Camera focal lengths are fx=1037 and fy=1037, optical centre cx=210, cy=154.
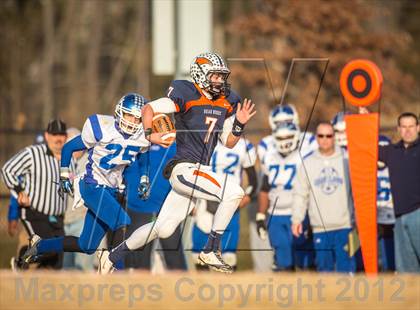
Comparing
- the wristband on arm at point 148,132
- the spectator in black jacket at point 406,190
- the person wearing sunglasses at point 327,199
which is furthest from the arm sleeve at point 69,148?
the spectator in black jacket at point 406,190

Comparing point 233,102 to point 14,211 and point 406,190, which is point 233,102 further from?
point 14,211

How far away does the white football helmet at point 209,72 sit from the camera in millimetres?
8758

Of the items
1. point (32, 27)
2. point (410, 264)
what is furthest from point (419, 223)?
point (32, 27)

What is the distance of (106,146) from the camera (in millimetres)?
9164

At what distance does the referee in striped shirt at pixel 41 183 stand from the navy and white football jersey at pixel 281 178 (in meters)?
2.42

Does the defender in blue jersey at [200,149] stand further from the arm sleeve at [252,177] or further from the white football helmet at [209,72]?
the arm sleeve at [252,177]

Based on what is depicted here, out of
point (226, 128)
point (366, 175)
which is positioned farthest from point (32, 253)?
point (366, 175)

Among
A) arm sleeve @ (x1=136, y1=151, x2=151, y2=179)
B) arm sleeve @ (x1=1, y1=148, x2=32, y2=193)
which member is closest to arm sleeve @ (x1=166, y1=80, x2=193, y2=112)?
arm sleeve @ (x1=136, y1=151, x2=151, y2=179)

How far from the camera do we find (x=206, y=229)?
12.4 m

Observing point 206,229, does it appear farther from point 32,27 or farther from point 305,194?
point 32,27

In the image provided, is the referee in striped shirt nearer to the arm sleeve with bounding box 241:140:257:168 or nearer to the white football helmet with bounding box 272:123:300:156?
the arm sleeve with bounding box 241:140:257:168

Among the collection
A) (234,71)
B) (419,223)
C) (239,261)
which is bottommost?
(239,261)

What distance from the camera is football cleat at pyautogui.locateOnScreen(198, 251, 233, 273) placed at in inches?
337

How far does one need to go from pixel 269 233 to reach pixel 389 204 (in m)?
1.42
